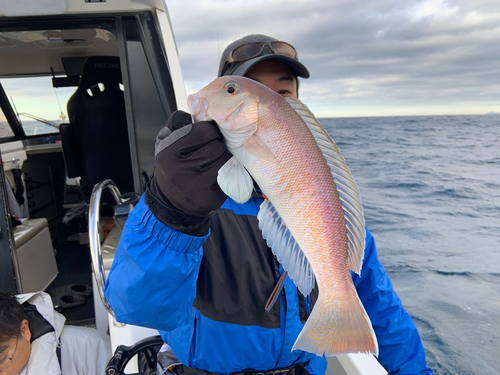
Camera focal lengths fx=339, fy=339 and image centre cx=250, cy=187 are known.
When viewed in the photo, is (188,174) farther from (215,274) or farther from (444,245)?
(444,245)

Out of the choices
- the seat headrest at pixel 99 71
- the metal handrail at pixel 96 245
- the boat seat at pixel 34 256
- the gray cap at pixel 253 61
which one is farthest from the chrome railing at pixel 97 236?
the seat headrest at pixel 99 71

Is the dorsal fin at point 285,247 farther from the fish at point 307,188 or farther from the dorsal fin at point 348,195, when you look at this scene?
the dorsal fin at point 348,195

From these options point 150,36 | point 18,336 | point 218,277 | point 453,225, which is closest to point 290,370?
point 218,277

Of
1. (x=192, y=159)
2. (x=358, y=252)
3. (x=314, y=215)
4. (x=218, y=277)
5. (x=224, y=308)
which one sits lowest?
(x=224, y=308)

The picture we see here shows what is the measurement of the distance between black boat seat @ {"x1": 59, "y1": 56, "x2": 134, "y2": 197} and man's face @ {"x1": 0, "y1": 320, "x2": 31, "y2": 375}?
240 centimetres

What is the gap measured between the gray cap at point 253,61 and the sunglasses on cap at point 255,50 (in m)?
0.02

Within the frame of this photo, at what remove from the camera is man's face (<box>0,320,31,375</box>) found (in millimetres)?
1835

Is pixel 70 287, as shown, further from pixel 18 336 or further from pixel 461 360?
pixel 461 360

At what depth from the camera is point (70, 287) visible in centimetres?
387

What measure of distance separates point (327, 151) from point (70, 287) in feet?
12.6

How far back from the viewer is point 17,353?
1901 millimetres

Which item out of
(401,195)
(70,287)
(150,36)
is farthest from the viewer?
(401,195)

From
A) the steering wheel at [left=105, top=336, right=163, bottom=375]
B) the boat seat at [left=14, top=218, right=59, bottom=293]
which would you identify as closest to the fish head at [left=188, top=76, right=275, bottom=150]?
the steering wheel at [left=105, top=336, right=163, bottom=375]

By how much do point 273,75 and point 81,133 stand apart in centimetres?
327
